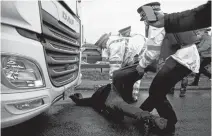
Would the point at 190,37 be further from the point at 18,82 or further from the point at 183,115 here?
the point at 18,82

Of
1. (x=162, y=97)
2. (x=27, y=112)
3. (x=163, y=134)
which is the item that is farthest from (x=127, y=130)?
(x=27, y=112)

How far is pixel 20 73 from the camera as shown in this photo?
1.84 m

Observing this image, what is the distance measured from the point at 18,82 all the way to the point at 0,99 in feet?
0.80

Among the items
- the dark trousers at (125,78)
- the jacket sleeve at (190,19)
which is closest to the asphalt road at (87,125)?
the dark trousers at (125,78)

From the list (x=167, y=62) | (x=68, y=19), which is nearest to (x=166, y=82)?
(x=167, y=62)

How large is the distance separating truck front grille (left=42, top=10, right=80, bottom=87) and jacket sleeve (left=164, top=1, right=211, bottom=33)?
50.4 inches

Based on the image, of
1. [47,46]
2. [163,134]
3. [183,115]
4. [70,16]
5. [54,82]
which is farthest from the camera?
[183,115]

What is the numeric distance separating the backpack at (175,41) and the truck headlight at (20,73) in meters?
1.73

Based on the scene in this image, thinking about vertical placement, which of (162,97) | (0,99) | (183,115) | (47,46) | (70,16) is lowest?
(183,115)

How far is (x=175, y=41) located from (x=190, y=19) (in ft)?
2.10

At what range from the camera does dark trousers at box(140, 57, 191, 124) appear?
8.65ft

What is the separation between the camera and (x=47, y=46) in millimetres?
2168

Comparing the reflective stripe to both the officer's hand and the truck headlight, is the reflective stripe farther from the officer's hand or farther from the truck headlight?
the truck headlight

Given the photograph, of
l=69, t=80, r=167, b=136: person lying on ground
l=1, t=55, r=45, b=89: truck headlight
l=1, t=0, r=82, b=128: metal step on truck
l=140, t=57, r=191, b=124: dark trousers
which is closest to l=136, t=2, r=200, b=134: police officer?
l=140, t=57, r=191, b=124: dark trousers
